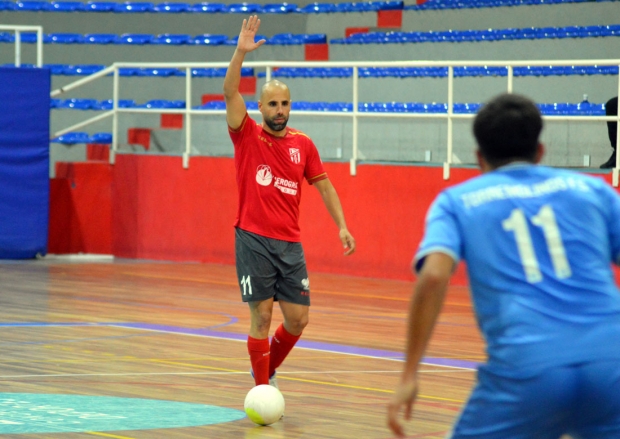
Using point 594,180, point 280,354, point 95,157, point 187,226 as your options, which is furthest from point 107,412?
point 95,157

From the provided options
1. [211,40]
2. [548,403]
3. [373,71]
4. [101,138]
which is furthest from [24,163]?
[548,403]

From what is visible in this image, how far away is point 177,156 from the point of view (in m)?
16.1

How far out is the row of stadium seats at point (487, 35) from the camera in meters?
14.6

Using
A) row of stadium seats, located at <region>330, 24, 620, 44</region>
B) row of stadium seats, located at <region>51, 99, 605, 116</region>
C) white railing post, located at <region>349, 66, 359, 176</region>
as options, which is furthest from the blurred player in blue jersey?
row of stadium seats, located at <region>330, 24, 620, 44</region>

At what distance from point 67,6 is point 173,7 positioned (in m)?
1.81

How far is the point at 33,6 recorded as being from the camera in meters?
19.2

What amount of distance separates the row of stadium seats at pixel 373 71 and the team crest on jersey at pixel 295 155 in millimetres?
7676

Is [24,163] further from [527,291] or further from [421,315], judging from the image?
[527,291]

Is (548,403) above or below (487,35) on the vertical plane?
below

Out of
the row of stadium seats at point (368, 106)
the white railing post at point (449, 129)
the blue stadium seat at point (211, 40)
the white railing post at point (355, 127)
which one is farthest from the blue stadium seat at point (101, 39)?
the white railing post at point (449, 129)

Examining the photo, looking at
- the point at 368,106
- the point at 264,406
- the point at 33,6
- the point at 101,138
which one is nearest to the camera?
the point at 264,406

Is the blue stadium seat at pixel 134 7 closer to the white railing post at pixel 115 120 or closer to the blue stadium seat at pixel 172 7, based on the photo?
the blue stadium seat at pixel 172 7

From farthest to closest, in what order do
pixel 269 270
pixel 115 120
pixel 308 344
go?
pixel 115 120
pixel 308 344
pixel 269 270

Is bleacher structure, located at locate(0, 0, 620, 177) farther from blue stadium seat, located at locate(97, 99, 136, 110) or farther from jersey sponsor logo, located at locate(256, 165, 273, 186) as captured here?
jersey sponsor logo, located at locate(256, 165, 273, 186)
